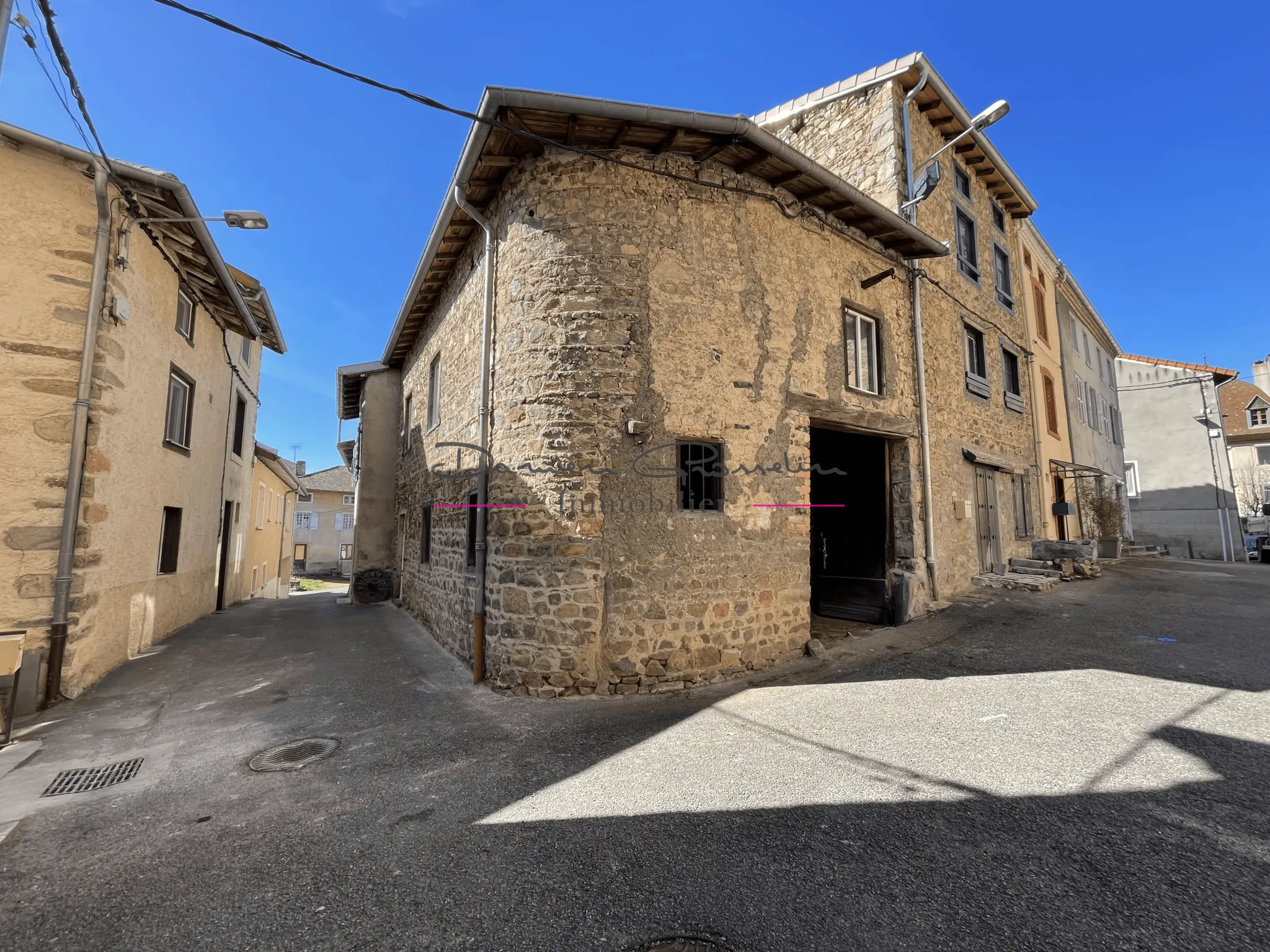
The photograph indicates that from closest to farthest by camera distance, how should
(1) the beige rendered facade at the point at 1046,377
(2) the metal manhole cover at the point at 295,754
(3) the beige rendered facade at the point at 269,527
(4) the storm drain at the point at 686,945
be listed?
1. (4) the storm drain at the point at 686,945
2. (2) the metal manhole cover at the point at 295,754
3. (1) the beige rendered facade at the point at 1046,377
4. (3) the beige rendered facade at the point at 269,527

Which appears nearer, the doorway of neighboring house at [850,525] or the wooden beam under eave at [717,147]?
the wooden beam under eave at [717,147]

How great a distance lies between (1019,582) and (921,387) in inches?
148

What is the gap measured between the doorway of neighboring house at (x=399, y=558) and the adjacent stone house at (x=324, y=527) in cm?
2703

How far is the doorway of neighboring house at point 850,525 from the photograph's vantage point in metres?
8.55

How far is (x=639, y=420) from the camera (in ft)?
18.3

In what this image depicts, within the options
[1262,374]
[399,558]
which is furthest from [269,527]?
[1262,374]

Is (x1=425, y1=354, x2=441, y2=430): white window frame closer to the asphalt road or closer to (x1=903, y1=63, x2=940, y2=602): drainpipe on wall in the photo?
the asphalt road

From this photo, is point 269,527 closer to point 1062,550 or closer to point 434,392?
point 434,392

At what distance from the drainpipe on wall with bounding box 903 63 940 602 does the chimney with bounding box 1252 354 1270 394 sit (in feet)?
127

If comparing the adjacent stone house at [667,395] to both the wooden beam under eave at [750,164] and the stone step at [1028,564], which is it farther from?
the stone step at [1028,564]

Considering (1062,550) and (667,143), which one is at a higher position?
(667,143)

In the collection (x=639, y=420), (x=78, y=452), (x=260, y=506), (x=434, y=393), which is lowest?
(x=78, y=452)

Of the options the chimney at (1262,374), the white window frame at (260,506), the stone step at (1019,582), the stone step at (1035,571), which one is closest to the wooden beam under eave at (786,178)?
the stone step at (1019,582)

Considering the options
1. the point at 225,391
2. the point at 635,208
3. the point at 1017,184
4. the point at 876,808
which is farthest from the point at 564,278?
the point at 1017,184
